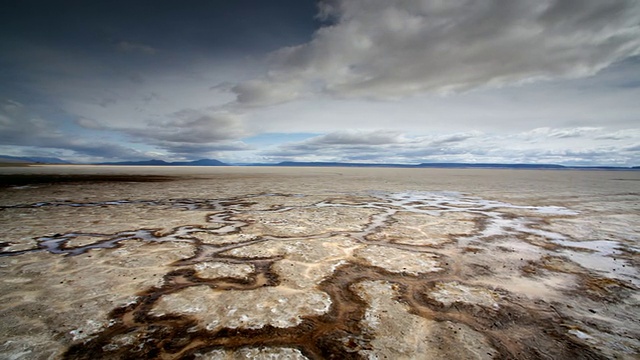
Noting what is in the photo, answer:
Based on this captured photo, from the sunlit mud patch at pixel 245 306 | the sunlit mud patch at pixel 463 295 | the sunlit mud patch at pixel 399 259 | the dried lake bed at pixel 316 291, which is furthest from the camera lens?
the sunlit mud patch at pixel 399 259

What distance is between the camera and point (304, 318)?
3982 millimetres

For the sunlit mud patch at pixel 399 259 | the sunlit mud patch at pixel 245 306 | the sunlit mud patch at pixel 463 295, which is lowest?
the sunlit mud patch at pixel 463 295

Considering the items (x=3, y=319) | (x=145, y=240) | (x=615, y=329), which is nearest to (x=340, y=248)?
(x=615, y=329)

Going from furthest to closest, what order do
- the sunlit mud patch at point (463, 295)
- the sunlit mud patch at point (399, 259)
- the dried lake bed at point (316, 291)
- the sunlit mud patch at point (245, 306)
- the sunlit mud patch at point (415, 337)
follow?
the sunlit mud patch at point (399, 259) < the sunlit mud patch at point (463, 295) < the sunlit mud patch at point (245, 306) < the dried lake bed at point (316, 291) < the sunlit mud patch at point (415, 337)

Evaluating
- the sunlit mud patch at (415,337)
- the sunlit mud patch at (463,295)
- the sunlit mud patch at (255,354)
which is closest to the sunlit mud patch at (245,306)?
the sunlit mud patch at (255,354)

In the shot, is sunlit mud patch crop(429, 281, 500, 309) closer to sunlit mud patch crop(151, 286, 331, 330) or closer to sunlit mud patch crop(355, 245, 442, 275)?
sunlit mud patch crop(355, 245, 442, 275)

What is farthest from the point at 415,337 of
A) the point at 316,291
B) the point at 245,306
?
the point at 245,306

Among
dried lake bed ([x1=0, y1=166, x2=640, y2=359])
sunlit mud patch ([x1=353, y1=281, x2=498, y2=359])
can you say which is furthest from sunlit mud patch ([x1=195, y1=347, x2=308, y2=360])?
sunlit mud patch ([x1=353, y1=281, x2=498, y2=359])

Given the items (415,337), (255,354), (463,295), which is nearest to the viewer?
(255,354)

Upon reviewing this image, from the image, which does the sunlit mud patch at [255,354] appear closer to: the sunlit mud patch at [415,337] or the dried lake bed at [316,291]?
the dried lake bed at [316,291]

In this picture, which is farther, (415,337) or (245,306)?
(245,306)

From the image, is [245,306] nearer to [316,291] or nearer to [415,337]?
[316,291]

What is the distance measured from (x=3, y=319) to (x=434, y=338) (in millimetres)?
5844

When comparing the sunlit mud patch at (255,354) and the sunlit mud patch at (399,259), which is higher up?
the sunlit mud patch at (255,354)
